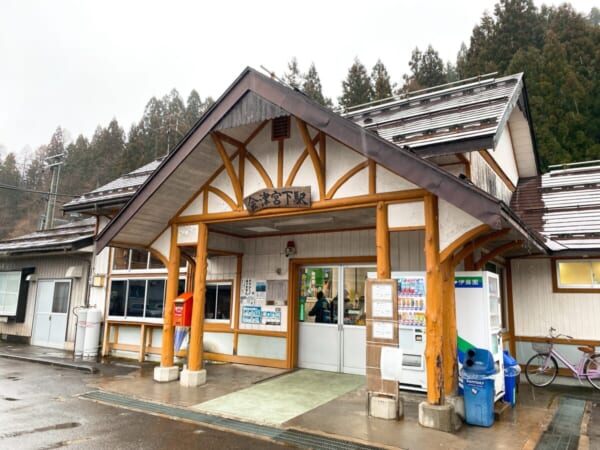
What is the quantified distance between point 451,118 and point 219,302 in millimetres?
6398

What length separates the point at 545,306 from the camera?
795 centimetres

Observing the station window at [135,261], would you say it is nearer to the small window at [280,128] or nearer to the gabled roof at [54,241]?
the gabled roof at [54,241]

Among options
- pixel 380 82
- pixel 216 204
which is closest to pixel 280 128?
pixel 216 204

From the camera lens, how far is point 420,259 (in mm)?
7348

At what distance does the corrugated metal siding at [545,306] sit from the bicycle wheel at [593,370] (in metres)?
0.52

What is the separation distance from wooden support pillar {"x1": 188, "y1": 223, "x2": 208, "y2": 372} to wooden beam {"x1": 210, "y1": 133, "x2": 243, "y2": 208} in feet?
3.23

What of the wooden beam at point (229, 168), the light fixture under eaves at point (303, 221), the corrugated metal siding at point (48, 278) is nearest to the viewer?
the wooden beam at point (229, 168)

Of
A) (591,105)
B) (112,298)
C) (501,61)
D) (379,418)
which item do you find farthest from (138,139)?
(379,418)

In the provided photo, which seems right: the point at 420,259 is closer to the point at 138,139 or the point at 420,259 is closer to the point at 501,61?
the point at 501,61

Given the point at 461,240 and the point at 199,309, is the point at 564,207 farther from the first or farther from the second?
the point at 199,309

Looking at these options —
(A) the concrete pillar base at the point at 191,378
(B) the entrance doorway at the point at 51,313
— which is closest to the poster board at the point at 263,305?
(A) the concrete pillar base at the point at 191,378

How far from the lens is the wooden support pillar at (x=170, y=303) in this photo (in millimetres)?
7562

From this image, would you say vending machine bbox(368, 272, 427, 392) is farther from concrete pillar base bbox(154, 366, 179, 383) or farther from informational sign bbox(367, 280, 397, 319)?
concrete pillar base bbox(154, 366, 179, 383)

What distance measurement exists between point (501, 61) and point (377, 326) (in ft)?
84.2
